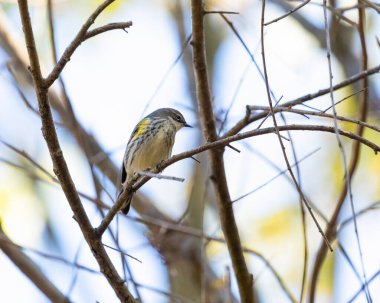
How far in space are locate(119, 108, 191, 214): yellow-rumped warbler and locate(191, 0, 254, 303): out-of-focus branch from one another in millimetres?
1364

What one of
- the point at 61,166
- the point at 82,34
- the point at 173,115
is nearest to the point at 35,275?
the point at 61,166

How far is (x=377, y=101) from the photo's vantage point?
605 cm

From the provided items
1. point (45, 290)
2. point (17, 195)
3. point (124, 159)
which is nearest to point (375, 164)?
point (124, 159)

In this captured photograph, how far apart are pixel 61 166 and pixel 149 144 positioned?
103 inches

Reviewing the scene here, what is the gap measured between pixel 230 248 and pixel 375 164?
523cm

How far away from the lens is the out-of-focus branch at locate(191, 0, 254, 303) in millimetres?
4102

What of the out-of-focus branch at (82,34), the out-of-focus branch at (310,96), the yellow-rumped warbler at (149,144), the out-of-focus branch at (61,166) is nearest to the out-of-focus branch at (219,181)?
the out-of-focus branch at (310,96)

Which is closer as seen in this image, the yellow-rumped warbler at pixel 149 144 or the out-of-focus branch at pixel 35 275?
the out-of-focus branch at pixel 35 275

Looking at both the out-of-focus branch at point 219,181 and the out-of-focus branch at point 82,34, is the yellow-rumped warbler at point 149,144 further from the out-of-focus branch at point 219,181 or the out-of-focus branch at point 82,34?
the out-of-focus branch at point 82,34

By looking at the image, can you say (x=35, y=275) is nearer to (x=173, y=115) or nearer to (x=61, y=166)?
(x=61, y=166)

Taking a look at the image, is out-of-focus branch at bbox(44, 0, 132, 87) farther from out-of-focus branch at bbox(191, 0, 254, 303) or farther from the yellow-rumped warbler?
the yellow-rumped warbler

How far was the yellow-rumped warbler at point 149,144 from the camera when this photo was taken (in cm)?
570

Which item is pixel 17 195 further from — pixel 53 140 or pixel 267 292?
pixel 53 140

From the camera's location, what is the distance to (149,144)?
5.71 metres
